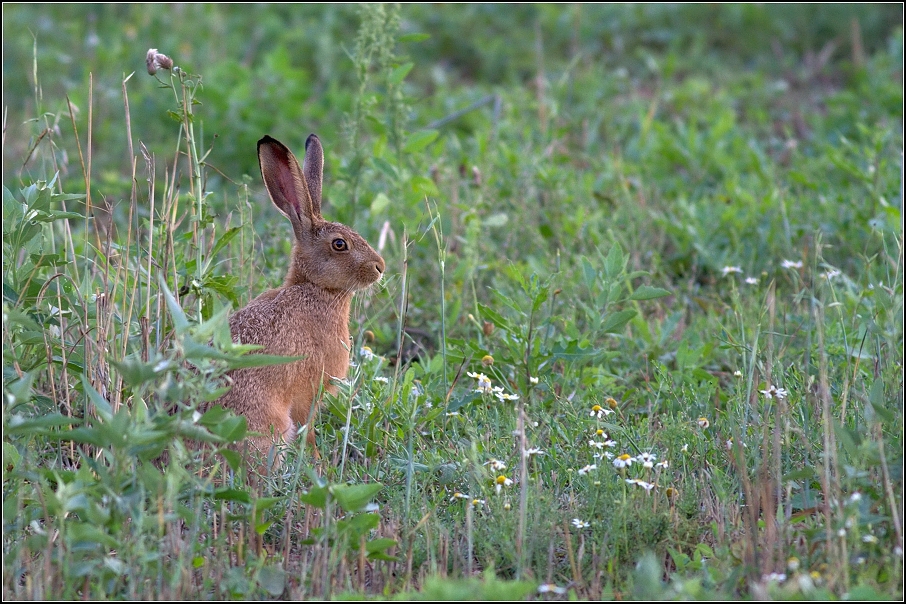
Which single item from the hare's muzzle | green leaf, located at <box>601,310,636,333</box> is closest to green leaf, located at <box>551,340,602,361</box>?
green leaf, located at <box>601,310,636,333</box>

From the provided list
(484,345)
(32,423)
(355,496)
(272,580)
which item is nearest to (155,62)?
(32,423)

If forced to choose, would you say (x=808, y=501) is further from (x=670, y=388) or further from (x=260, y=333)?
(x=260, y=333)

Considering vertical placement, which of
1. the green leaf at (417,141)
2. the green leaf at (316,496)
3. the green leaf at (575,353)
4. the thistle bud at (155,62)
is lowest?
the green leaf at (316,496)

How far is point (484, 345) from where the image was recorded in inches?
197

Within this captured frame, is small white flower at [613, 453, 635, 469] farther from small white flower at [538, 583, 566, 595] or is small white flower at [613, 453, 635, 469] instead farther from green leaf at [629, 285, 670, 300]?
green leaf at [629, 285, 670, 300]

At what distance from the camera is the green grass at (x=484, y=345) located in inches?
127

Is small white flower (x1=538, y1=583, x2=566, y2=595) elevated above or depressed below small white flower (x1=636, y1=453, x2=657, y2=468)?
below

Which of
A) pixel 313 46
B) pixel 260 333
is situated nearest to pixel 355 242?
pixel 260 333

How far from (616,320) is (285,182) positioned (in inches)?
61.2

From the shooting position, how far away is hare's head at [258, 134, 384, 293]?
4.75 metres

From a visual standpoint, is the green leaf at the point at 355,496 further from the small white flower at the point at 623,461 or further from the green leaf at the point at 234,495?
the small white flower at the point at 623,461

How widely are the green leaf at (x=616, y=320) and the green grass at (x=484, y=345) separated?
0.01 metres

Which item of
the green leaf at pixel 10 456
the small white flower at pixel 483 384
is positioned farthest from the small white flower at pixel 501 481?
the green leaf at pixel 10 456

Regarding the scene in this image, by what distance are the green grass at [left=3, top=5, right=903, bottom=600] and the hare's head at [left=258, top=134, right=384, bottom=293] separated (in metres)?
0.21
